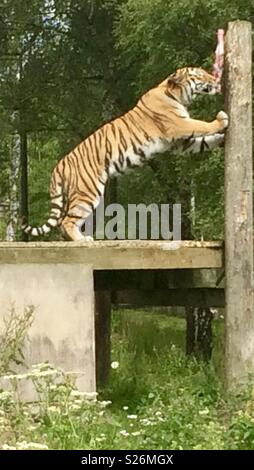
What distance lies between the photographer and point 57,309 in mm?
6957

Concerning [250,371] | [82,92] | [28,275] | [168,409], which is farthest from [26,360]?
[82,92]

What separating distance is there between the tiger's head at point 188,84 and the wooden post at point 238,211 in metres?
0.22

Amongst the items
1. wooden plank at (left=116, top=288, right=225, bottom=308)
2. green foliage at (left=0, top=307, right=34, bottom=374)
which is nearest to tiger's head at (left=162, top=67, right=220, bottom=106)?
wooden plank at (left=116, top=288, right=225, bottom=308)

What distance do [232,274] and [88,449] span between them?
2.67 meters

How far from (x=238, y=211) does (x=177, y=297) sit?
1475 millimetres

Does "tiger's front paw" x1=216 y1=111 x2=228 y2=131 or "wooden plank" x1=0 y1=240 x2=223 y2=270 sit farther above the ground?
"tiger's front paw" x1=216 y1=111 x2=228 y2=131

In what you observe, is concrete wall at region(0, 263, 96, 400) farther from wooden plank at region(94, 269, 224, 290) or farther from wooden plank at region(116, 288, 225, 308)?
wooden plank at region(116, 288, 225, 308)

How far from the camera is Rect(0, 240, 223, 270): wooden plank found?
22.7 feet

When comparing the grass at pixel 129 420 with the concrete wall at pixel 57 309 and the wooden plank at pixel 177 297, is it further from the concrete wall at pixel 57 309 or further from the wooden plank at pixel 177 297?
the wooden plank at pixel 177 297

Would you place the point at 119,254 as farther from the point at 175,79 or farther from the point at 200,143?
the point at 175,79

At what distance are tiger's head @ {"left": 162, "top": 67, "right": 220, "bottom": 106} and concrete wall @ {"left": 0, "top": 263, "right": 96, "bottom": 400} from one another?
162 cm

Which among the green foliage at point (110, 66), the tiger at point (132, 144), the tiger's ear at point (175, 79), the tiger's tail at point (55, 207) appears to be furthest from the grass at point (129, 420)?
the green foliage at point (110, 66)

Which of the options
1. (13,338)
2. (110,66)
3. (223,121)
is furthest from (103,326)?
(110,66)
